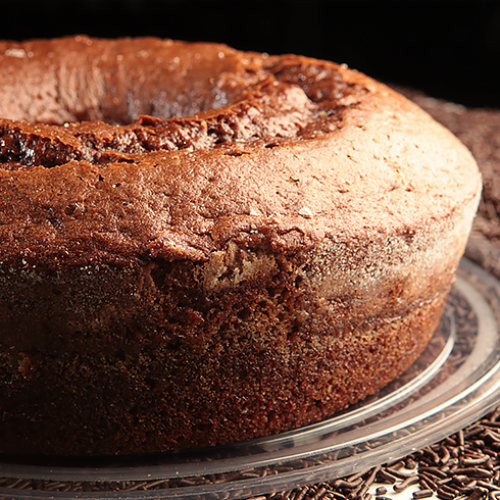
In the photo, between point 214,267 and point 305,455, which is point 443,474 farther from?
point 214,267

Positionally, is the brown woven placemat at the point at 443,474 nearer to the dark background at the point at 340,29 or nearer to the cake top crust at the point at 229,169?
the cake top crust at the point at 229,169

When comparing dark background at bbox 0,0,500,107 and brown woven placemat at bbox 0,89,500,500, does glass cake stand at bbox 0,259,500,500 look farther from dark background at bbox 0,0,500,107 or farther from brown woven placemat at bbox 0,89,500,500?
dark background at bbox 0,0,500,107

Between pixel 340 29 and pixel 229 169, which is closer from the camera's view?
pixel 229 169

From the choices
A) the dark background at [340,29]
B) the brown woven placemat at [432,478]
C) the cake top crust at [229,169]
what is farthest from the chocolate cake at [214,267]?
the dark background at [340,29]

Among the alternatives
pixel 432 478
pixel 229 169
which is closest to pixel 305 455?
pixel 432 478

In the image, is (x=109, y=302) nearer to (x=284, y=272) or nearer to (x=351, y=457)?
(x=284, y=272)

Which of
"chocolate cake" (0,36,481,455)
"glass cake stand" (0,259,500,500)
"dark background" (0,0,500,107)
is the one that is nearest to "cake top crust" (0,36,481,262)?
"chocolate cake" (0,36,481,455)

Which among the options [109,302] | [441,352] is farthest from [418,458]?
[109,302]
